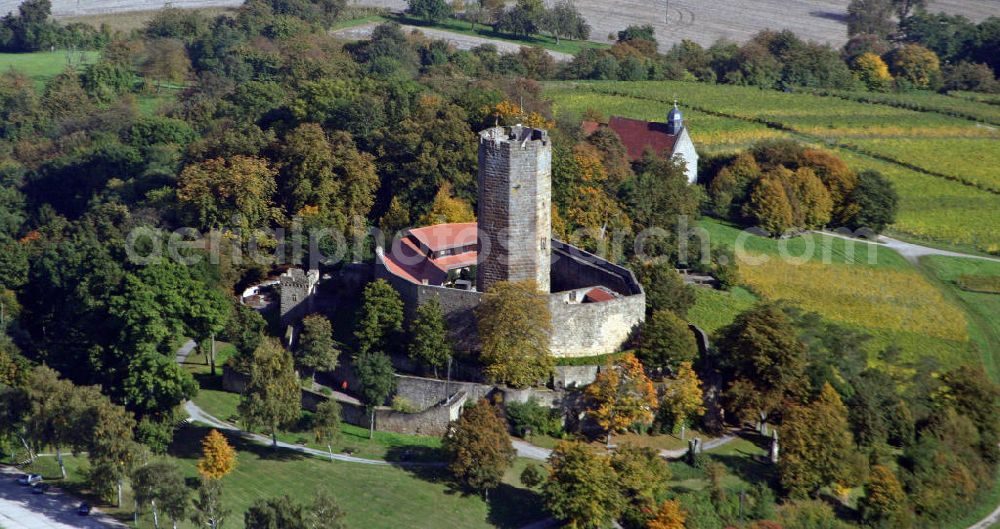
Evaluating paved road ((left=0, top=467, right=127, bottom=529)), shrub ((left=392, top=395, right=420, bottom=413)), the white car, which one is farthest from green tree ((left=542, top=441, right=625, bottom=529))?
the white car

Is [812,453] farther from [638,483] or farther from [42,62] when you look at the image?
[42,62]

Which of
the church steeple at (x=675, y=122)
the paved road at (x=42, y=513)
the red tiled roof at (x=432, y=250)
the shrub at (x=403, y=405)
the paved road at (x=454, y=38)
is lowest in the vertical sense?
the paved road at (x=42, y=513)

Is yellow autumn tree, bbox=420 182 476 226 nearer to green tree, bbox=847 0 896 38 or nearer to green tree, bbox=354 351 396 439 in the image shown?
green tree, bbox=354 351 396 439

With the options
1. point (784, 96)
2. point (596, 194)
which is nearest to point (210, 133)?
point (596, 194)

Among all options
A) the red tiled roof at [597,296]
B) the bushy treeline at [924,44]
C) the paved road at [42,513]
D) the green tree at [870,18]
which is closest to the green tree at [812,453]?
the red tiled roof at [597,296]

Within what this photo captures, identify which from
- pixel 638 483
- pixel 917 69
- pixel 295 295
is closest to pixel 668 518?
pixel 638 483

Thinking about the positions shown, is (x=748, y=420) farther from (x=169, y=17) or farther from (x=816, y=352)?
(x=169, y=17)

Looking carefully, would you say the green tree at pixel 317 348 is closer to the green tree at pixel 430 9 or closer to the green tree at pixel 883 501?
the green tree at pixel 883 501
